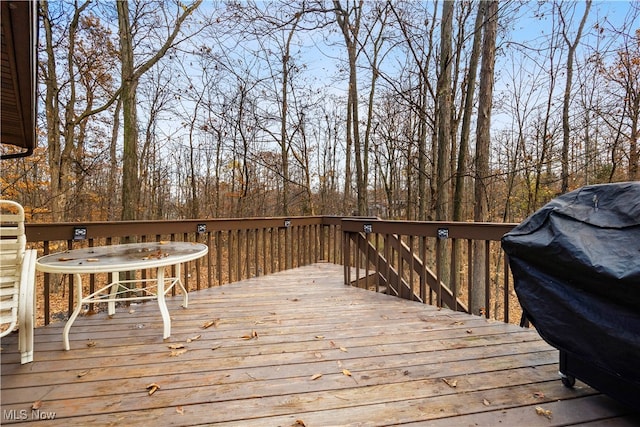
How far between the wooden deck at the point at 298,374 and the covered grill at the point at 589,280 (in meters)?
0.32

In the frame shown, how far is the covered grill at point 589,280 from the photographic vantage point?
1276mm

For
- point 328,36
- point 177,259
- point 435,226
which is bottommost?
point 177,259

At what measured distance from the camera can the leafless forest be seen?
219 inches

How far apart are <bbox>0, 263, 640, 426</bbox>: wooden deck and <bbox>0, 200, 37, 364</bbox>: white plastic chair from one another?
0.23 m

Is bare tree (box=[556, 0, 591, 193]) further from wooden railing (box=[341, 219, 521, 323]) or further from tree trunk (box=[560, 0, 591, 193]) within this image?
wooden railing (box=[341, 219, 521, 323])

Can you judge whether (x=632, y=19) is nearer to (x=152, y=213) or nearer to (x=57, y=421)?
(x=57, y=421)

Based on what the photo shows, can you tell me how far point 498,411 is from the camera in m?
1.53

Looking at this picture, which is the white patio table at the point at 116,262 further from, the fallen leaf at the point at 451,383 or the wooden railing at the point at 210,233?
the fallen leaf at the point at 451,383

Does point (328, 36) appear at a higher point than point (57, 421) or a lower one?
higher

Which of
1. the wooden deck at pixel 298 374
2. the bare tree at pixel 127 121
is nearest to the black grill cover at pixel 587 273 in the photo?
the wooden deck at pixel 298 374

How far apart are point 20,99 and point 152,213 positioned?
916 centimetres

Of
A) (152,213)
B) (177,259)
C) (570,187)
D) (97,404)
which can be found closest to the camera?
(97,404)

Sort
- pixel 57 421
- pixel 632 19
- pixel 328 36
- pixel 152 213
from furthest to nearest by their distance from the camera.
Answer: pixel 152 213 → pixel 328 36 → pixel 632 19 → pixel 57 421

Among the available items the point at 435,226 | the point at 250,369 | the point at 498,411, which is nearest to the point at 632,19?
the point at 435,226
